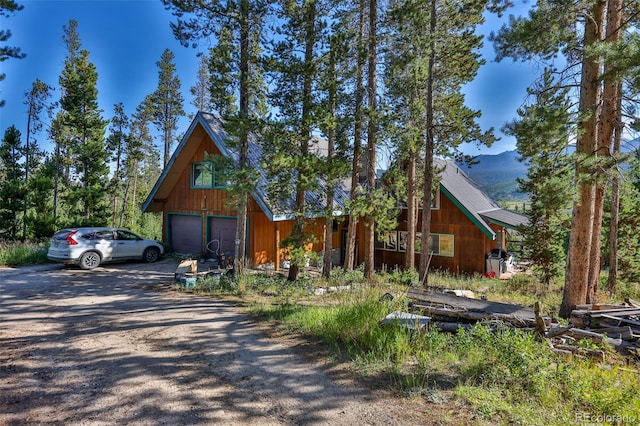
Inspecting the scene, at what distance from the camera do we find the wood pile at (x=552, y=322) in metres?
5.45

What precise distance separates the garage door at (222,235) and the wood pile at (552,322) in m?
9.77

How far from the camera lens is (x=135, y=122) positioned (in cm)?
3067

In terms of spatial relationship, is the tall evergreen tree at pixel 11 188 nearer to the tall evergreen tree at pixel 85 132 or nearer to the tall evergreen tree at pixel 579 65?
the tall evergreen tree at pixel 85 132

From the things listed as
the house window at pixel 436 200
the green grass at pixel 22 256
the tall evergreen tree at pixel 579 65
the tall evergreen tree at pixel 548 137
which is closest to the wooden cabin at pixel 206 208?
the green grass at pixel 22 256

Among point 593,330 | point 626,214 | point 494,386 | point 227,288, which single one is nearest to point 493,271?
point 626,214

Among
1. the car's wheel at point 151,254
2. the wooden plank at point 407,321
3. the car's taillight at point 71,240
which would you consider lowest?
the car's wheel at point 151,254

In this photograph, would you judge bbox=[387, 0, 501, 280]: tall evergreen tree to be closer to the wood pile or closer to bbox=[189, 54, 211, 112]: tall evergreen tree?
the wood pile

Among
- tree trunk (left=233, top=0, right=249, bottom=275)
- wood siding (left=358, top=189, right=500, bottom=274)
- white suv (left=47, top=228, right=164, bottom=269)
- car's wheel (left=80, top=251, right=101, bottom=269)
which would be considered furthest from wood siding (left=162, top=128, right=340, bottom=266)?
wood siding (left=358, top=189, right=500, bottom=274)

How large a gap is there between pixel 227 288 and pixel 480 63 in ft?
40.5

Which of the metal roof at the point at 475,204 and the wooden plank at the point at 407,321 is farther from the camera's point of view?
the metal roof at the point at 475,204

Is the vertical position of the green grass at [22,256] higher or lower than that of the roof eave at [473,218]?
lower

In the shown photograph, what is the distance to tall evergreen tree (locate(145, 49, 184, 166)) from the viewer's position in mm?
30359

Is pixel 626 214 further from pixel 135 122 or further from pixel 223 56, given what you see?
pixel 135 122

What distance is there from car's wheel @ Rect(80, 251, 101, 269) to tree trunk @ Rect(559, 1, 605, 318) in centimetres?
1482
